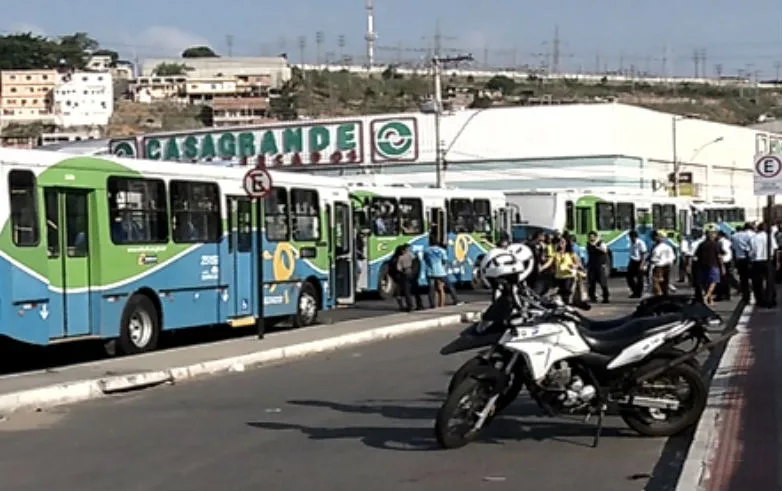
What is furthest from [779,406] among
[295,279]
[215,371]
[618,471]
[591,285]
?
[591,285]

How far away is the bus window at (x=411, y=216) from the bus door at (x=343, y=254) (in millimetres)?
7330

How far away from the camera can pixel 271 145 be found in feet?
265

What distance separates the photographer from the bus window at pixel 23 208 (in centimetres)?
1577

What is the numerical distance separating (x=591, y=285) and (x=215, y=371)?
15033mm

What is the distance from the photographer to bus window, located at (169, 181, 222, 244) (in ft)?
64.1

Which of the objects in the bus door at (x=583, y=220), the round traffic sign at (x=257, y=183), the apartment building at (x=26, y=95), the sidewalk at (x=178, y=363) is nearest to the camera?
the sidewalk at (x=178, y=363)

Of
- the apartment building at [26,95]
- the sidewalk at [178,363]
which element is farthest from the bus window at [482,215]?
the apartment building at [26,95]

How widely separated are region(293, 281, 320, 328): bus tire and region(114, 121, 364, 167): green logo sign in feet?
175

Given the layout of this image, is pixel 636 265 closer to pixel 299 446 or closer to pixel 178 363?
pixel 178 363

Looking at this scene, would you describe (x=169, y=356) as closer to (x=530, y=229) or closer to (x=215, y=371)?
(x=215, y=371)

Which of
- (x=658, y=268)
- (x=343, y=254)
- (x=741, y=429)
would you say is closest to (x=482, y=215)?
(x=658, y=268)

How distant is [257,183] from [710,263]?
10741mm

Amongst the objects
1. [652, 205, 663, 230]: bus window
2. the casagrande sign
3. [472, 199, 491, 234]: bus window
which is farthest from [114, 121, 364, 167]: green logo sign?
[472, 199, 491, 234]: bus window

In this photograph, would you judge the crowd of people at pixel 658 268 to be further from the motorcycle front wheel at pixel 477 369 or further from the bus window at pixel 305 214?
the motorcycle front wheel at pixel 477 369
